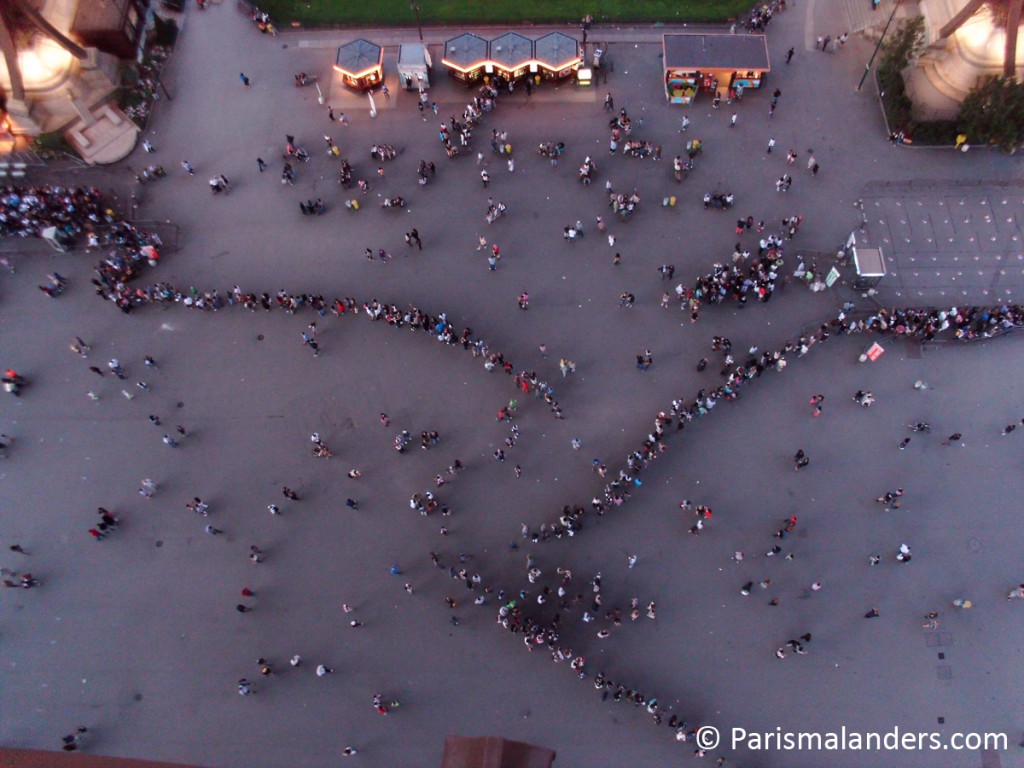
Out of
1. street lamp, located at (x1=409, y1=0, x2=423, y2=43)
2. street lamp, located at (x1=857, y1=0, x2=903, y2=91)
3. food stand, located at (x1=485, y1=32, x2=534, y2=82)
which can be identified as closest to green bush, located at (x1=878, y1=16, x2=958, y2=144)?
street lamp, located at (x1=857, y1=0, x2=903, y2=91)

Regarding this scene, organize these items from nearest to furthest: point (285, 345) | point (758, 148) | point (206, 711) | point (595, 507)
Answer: point (206, 711) → point (595, 507) → point (285, 345) → point (758, 148)

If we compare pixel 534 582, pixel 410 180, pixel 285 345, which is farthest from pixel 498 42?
pixel 534 582

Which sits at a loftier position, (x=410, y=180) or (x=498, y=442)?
(x=410, y=180)

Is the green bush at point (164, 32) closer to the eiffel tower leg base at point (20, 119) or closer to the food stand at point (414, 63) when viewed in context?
the eiffel tower leg base at point (20, 119)

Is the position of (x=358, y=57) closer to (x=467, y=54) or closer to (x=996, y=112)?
(x=467, y=54)

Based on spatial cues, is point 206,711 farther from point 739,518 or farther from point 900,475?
point 900,475
